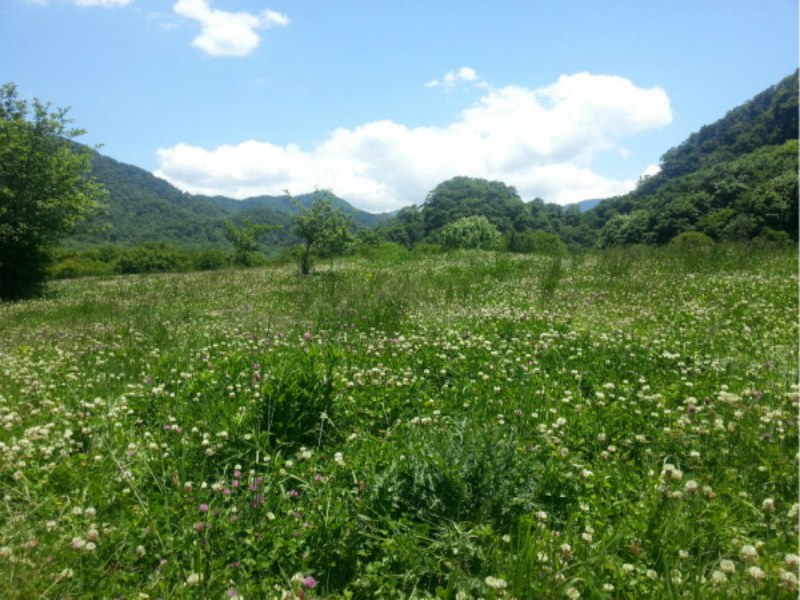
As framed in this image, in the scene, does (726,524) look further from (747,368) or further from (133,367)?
(133,367)

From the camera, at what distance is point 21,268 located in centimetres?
2030

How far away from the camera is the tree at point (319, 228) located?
858 inches

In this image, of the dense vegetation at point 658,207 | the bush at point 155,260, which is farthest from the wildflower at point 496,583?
the bush at point 155,260

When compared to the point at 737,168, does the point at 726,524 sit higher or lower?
lower

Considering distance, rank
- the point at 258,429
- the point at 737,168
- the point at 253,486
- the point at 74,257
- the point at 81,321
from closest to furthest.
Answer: the point at 253,486, the point at 258,429, the point at 81,321, the point at 737,168, the point at 74,257

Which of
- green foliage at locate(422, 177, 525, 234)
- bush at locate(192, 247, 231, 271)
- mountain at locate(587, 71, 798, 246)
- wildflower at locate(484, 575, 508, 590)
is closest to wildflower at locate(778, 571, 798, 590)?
wildflower at locate(484, 575, 508, 590)

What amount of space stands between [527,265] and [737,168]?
71.8m

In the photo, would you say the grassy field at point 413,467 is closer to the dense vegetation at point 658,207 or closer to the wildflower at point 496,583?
the wildflower at point 496,583

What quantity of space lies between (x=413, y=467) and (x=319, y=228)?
1994 cm

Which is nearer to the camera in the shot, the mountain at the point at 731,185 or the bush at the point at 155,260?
the mountain at the point at 731,185

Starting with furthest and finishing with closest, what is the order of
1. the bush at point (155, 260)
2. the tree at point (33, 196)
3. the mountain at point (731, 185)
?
the bush at point (155, 260)
the mountain at point (731, 185)
the tree at point (33, 196)

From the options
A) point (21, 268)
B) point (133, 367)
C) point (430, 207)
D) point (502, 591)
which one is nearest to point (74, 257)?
point (21, 268)

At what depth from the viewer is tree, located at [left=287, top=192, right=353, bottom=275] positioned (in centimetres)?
2180

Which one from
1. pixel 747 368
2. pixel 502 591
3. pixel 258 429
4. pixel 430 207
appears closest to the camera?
pixel 502 591
